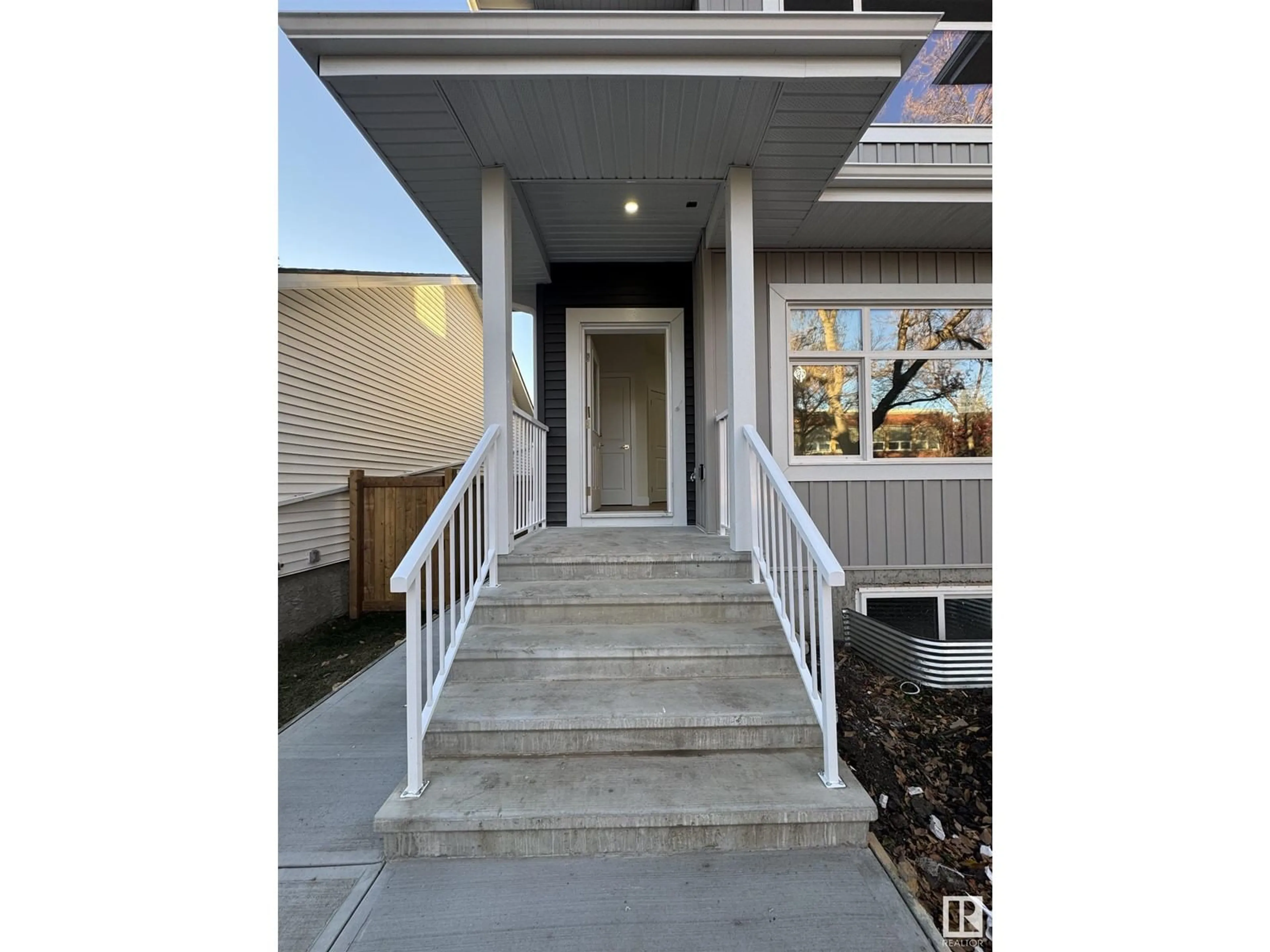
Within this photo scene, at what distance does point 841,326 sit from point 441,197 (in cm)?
→ 298

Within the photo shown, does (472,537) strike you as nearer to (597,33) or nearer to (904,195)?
(597,33)

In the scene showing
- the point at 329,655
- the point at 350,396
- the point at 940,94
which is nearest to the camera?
the point at 940,94

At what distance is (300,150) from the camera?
7.29 meters

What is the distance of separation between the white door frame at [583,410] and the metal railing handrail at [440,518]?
1.86 meters

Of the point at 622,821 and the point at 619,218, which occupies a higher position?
the point at 619,218

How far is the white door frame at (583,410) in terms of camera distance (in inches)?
187

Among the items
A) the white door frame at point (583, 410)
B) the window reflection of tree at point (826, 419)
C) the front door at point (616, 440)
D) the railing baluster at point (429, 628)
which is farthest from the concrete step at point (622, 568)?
the front door at point (616, 440)

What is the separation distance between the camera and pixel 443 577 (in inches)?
87.7

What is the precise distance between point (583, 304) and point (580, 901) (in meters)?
4.32

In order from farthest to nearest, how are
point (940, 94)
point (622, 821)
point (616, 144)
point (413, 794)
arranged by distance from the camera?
point (940, 94)
point (616, 144)
point (413, 794)
point (622, 821)

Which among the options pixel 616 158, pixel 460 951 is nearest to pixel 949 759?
pixel 460 951

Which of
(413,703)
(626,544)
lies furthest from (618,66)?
(413,703)

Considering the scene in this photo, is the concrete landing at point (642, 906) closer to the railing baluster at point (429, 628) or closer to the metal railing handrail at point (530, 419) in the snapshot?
the railing baluster at point (429, 628)

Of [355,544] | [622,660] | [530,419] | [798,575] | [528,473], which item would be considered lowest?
[622,660]
